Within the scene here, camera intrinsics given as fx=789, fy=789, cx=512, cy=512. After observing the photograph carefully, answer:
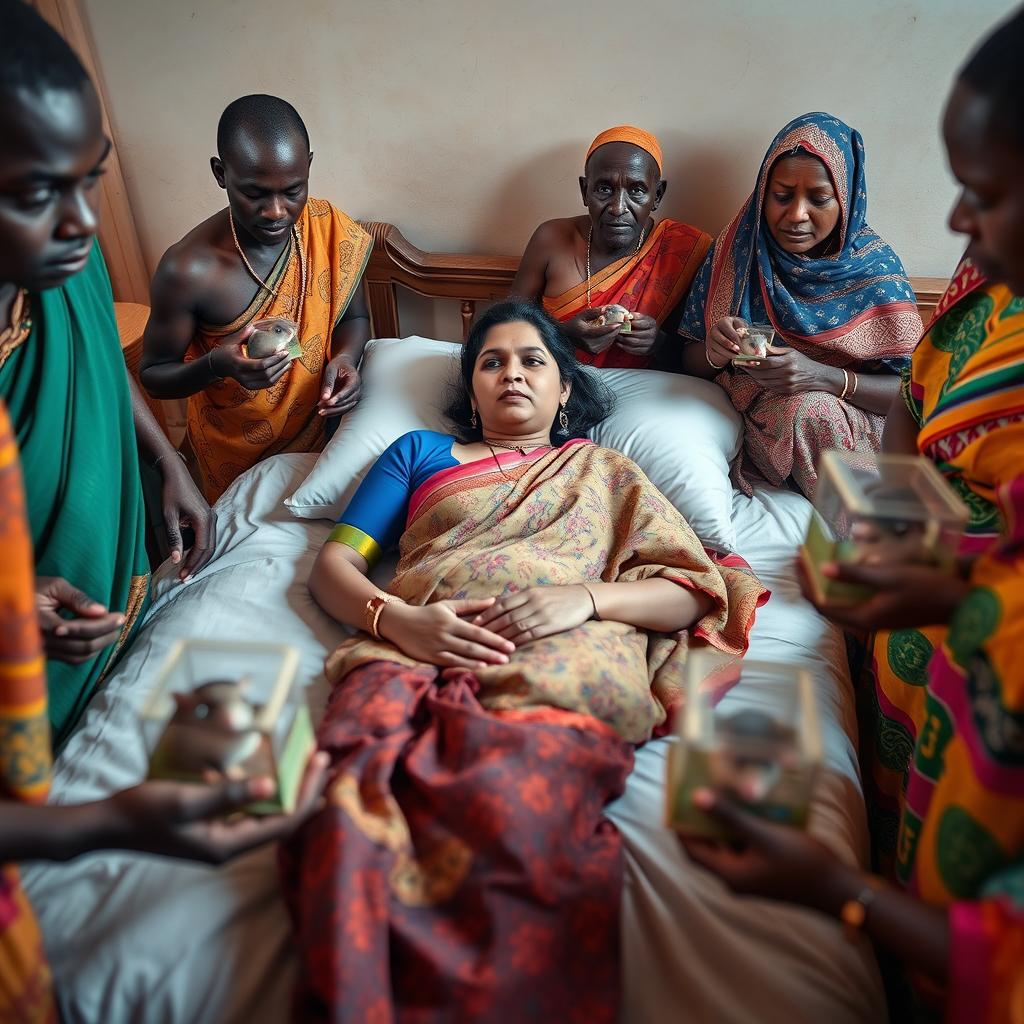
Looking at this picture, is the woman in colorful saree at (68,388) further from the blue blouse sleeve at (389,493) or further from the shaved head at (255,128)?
the shaved head at (255,128)

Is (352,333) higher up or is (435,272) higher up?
(435,272)

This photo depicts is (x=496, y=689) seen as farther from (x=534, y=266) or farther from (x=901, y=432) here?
(x=534, y=266)

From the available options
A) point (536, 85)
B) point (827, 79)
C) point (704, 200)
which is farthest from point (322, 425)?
point (827, 79)

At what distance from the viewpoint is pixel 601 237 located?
2.40 meters

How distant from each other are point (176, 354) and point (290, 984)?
1.77m

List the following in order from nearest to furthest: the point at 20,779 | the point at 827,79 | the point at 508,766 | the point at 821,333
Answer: the point at 20,779, the point at 508,766, the point at 821,333, the point at 827,79

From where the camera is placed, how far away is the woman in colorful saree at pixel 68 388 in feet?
3.13

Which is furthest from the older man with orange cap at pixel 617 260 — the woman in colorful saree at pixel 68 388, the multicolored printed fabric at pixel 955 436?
the woman in colorful saree at pixel 68 388

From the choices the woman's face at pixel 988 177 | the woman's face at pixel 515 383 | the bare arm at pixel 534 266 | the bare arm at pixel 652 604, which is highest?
the woman's face at pixel 988 177

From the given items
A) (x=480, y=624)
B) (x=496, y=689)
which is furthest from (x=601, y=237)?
(x=496, y=689)

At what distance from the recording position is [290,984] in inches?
41.9

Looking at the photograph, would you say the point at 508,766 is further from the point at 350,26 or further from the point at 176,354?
the point at 350,26

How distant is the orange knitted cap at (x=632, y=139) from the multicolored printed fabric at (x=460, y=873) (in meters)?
1.75

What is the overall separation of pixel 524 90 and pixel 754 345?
1219 mm
